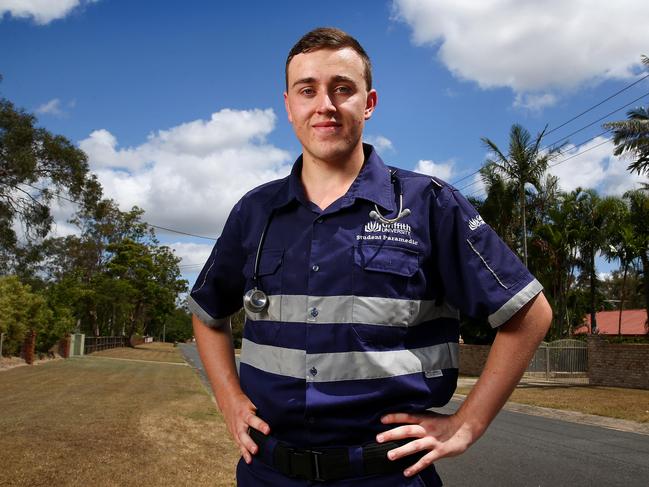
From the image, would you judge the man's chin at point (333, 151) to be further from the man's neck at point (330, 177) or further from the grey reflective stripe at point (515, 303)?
the grey reflective stripe at point (515, 303)

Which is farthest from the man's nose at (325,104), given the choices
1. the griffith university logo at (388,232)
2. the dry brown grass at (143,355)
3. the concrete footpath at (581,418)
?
the dry brown grass at (143,355)

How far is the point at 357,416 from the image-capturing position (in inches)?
73.8

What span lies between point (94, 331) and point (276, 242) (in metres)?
56.3

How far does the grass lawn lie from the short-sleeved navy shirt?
4.78 meters

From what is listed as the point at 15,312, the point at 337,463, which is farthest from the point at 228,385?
the point at 15,312

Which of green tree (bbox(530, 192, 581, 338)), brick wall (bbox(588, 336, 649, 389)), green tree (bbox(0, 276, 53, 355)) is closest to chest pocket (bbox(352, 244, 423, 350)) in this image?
brick wall (bbox(588, 336, 649, 389))

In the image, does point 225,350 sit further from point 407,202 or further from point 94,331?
point 94,331

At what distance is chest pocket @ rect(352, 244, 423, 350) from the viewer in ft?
6.18

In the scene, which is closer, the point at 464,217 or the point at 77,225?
the point at 464,217

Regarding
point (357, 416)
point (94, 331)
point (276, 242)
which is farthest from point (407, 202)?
point (94, 331)

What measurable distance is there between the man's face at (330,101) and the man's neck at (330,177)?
0.03 m

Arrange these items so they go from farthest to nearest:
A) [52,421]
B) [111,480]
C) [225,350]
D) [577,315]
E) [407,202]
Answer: [577,315] < [52,421] < [111,480] < [225,350] < [407,202]

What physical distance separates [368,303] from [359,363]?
177mm

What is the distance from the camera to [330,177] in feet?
7.25
